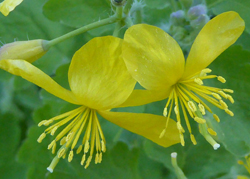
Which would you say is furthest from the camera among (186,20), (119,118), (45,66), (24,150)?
(45,66)

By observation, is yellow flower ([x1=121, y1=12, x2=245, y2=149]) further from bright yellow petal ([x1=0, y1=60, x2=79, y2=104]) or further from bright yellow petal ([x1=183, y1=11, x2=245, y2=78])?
bright yellow petal ([x1=0, y1=60, x2=79, y2=104])

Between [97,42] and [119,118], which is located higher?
[97,42]

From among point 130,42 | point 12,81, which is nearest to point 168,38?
point 130,42

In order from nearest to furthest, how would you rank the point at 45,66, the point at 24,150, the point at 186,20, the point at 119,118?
the point at 119,118
the point at 186,20
the point at 24,150
the point at 45,66

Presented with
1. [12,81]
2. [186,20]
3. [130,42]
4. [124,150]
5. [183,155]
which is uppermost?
[130,42]

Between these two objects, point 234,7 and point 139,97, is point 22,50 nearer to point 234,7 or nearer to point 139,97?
point 139,97

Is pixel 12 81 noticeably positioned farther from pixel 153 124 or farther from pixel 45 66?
pixel 153 124

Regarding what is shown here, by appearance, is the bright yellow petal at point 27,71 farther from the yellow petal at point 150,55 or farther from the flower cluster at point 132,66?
the yellow petal at point 150,55
